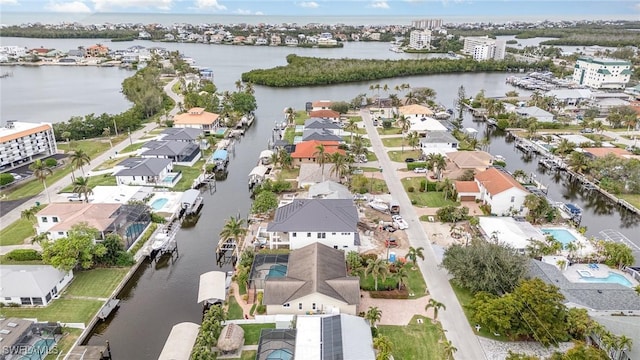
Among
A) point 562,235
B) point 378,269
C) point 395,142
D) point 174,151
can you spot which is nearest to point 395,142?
point 395,142

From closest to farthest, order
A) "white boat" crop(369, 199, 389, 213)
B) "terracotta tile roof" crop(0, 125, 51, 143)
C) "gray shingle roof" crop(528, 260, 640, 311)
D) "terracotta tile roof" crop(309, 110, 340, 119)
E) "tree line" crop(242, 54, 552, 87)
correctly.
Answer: "gray shingle roof" crop(528, 260, 640, 311)
"white boat" crop(369, 199, 389, 213)
"terracotta tile roof" crop(0, 125, 51, 143)
"terracotta tile roof" crop(309, 110, 340, 119)
"tree line" crop(242, 54, 552, 87)

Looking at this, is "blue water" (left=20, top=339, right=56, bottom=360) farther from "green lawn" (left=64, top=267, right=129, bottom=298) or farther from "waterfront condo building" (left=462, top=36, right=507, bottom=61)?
"waterfront condo building" (left=462, top=36, right=507, bottom=61)

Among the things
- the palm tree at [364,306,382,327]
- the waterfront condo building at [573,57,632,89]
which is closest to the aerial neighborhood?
the palm tree at [364,306,382,327]

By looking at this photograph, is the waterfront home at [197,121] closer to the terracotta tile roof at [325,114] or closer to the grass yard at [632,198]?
the terracotta tile roof at [325,114]

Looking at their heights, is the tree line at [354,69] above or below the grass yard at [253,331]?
above

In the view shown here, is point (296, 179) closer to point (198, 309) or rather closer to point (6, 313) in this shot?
point (198, 309)

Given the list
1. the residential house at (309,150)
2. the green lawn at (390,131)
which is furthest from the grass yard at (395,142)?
the residential house at (309,150)
